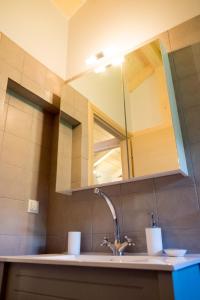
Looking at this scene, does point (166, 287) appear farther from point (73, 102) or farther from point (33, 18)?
point (33, 18)

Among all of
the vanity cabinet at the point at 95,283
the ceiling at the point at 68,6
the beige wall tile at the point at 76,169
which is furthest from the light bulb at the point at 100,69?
the vanity cabinet at the point at 95,283

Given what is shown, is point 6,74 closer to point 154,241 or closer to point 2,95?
point 2,95

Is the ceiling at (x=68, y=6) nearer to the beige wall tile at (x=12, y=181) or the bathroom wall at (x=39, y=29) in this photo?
the bathroom wall at (x=39, y=29)

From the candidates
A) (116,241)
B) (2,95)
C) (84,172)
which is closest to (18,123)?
(2,95)

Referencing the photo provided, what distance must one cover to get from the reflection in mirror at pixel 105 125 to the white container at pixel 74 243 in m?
0.35

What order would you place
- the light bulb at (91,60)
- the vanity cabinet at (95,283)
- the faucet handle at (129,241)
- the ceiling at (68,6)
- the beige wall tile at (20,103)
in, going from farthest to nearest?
1. the ceiling at (68,6)
2. the light bulb at (91,60)
3. the beige wall tile at (20,103)
4. the faucet handle at (129,241)
5. the vanity cabinet at (95,283)

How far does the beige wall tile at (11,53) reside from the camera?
1711 millimetres

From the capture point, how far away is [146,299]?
0.73 m

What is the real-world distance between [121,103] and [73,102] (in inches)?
18.7

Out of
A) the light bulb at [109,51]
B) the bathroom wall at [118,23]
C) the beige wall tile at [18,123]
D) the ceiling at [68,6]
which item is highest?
the ceiling at [68,6]

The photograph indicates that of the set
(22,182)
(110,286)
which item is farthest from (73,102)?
(110,286)

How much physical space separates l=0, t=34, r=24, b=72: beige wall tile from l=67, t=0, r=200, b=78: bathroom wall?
52 centimetres

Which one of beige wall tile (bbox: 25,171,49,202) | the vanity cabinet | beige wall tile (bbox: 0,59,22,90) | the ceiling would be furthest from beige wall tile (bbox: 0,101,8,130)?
the ceiling

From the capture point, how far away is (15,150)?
5.47ft
